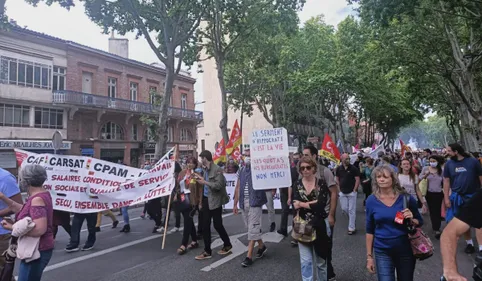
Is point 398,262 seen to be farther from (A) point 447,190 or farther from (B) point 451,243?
(A) point 447,190

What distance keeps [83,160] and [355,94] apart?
2308 centimetres

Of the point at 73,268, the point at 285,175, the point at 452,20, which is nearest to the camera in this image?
the point at 73,268

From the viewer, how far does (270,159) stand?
6.27 m

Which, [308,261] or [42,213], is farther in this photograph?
[308,261]

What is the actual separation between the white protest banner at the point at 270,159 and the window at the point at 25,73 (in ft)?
69.9

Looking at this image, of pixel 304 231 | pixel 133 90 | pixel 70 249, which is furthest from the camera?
pixel 133 90

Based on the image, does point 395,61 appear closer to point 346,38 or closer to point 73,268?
point 346,38

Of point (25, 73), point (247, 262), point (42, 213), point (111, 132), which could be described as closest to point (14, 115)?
point (25, 73)

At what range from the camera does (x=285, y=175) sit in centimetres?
618

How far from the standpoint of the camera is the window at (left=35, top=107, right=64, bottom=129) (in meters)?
23.7

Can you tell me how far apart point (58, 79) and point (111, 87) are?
4705 millimetres

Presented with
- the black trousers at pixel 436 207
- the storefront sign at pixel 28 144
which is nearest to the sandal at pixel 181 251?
the black trousers at pixel 436 207

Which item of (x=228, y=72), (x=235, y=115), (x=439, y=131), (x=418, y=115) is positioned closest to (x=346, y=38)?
(x=228, y=72)

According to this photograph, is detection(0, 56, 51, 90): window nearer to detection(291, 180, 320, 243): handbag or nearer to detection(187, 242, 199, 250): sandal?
detection(187, 242, 199, 250): sandal
